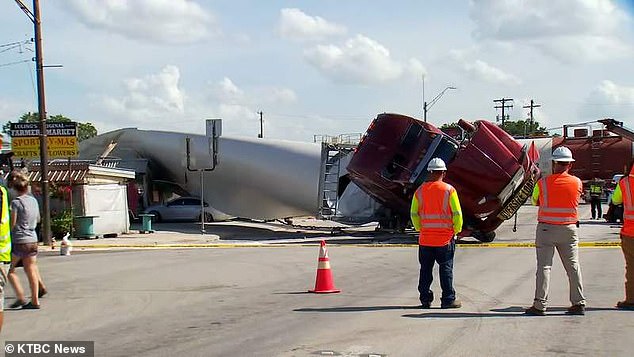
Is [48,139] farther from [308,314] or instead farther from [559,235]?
[559,235]

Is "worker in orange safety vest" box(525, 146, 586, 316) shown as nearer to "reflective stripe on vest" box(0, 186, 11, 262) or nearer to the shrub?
"reflective stripe on vest" box(0, 186, 11, 262)

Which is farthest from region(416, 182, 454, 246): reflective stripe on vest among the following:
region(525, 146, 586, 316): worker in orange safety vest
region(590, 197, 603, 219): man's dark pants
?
region(590, 197, 603, 219): man's dark pants

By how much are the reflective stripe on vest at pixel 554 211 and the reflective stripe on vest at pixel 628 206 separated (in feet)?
3.04

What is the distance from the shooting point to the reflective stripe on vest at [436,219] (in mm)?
9203

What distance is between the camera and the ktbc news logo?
7.23m

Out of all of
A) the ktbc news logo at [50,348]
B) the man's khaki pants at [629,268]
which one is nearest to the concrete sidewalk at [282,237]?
the man's khaki pants at [629,268]

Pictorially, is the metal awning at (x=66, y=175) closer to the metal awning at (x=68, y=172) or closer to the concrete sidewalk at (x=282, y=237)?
the metal awning at (x=68, y=172)

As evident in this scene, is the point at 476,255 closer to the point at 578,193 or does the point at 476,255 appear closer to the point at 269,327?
the point at 578,193

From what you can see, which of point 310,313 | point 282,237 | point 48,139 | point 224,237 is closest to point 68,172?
point 48,139

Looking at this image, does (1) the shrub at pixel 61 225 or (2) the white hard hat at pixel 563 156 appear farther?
(1) the shrub at pixel 61 225

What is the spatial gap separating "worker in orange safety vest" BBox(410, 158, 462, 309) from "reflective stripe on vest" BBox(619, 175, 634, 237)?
6.97 feet

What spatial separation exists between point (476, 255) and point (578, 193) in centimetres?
844

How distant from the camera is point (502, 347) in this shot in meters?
7.20

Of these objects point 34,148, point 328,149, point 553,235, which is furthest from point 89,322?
point 328,149
